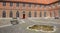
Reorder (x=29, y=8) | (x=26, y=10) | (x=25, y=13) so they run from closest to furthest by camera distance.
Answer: (x=25, y=13) < (x=26, y=10) < (x=29, y=8)

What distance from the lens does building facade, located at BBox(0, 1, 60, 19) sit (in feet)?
113

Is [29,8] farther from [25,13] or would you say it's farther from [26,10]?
[25,13]

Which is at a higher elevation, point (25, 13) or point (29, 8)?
point (29, 8)

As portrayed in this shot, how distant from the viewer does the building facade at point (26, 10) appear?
3450cm

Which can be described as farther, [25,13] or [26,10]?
[26,10]

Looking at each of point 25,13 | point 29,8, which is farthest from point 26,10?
point 29,8

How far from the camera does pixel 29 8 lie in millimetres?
37312

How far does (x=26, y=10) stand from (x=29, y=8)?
1.30 m

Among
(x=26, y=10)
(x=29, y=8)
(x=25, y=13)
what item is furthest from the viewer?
(x=29, y=8)

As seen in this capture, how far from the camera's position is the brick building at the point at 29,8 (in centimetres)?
3450

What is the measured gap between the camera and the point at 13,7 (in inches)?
1383

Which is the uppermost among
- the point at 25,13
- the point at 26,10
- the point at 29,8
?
the point at 29,8

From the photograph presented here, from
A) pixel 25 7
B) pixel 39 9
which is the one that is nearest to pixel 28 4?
pixel 25 7

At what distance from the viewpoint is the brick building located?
34.5 metres
